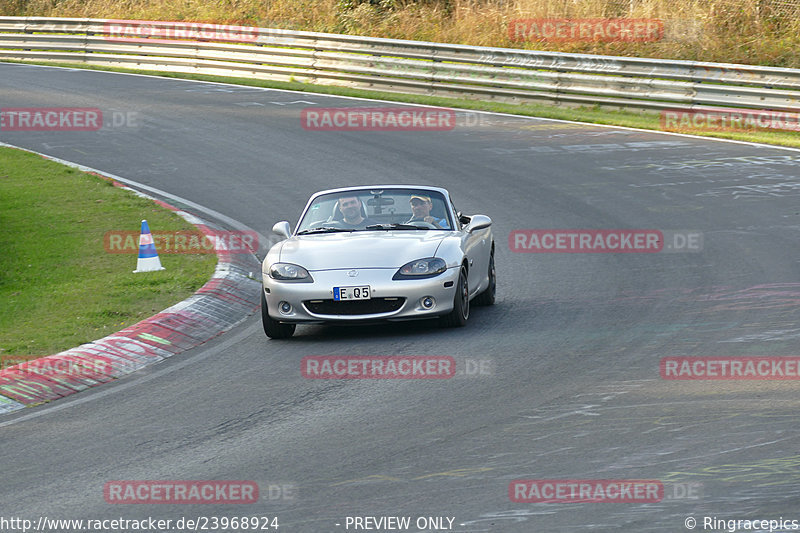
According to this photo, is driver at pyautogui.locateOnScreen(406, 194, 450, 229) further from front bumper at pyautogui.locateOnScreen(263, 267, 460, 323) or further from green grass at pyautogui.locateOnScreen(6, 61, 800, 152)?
green grass at pyautogui.locateOnScreen(6, 61, 800, 152)

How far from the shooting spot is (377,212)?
11.5 m

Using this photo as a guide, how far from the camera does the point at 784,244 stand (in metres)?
13.6

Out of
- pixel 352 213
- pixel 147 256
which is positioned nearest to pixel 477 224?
pixel 352 213

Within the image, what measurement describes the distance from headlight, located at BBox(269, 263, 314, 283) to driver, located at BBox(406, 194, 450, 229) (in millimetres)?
1539

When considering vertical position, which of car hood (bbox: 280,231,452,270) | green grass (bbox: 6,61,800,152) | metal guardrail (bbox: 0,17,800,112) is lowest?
car hood (bbox: 280,231,452,270)

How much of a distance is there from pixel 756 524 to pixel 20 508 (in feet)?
12.2

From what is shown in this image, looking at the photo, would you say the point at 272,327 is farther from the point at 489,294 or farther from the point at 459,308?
the point at 489,294

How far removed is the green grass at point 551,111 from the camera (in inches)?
857

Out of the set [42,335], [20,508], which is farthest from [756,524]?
[42,335]

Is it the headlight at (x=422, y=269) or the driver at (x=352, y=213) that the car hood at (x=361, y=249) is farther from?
the driver at (x=352, y=213)

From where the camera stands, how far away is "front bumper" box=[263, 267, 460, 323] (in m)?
10.1

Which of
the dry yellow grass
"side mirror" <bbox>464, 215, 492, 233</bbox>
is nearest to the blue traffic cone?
"side mirror" <bbox>464, 215, 492, 233</bbox>

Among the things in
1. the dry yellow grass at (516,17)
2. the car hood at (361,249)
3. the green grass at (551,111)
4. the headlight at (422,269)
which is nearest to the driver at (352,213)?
the car hood at (361,249)

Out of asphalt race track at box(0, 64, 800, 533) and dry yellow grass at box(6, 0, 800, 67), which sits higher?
dry yellow grass at box(6, 0, 800, 67)
